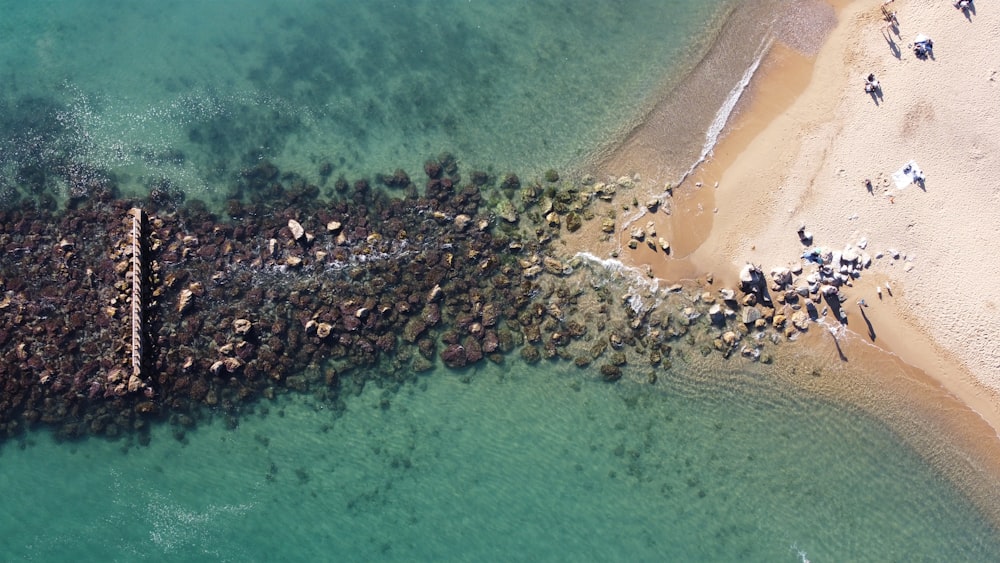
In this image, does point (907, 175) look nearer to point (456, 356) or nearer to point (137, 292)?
point (456, 356)

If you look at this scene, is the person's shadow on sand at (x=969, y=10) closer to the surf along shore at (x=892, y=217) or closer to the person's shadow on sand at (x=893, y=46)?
the surf along shore at (x=892, y=217)

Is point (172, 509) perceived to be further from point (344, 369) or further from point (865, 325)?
point (865, 325)

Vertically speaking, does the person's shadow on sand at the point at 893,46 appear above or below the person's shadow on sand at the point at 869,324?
above

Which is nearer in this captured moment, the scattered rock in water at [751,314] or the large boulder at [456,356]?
the scattered rock in water at [751,314]

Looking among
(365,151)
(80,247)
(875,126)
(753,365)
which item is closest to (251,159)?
(365,151)

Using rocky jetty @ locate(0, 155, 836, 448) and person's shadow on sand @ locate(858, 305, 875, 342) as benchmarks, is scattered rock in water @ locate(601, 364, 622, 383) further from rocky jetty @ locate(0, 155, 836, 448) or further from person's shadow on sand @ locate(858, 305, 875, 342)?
person's shadow on sand @ locate(858, 305, 875, 342)

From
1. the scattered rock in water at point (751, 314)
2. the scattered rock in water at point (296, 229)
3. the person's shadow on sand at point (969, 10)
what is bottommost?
the scattered rock in water at point (296, 229)

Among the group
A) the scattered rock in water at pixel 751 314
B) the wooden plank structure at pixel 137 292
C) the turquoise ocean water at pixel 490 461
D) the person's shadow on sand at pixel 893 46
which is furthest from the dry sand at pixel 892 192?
the wooden plank structure at pixel 137 292
